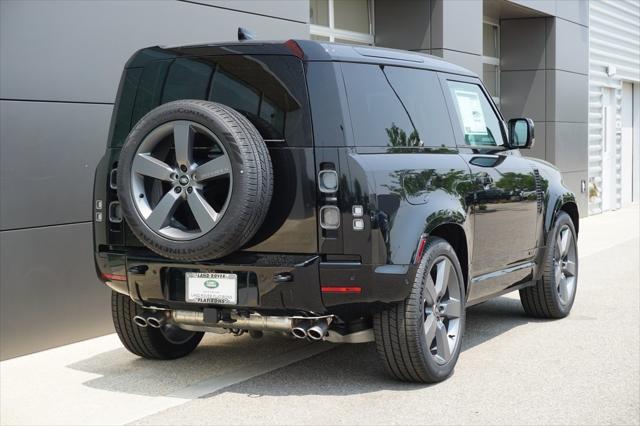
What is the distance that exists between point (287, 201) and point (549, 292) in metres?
3.22

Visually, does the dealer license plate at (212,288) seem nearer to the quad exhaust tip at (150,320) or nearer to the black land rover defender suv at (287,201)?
the black land rover defender suv at (287,201)

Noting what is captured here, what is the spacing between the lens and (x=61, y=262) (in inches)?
279

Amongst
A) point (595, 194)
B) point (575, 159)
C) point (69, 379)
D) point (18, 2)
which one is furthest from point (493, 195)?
point (595, 194)

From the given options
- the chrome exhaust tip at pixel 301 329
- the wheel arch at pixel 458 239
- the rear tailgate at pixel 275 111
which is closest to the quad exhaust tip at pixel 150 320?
the rear tailgate at pixel 275 111

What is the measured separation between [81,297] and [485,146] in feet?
10.6

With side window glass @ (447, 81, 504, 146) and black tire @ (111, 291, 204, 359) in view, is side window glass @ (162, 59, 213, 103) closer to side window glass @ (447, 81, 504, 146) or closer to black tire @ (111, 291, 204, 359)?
black tire @ (111, 291, 204, 359)

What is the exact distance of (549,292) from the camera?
25.2 ft

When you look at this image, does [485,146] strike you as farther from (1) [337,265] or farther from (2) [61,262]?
(2) [61,262]

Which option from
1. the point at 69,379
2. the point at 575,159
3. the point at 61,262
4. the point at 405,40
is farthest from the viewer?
the point at 575,159

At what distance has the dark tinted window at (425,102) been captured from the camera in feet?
19.7

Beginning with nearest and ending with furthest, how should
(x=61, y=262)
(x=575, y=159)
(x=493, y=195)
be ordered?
1. (x=493, y=195)
2. (x=61, y=262)
3. (x=575, y=159)

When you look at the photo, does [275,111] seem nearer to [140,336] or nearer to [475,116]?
[140,336]

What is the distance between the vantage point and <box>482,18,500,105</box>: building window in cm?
1669

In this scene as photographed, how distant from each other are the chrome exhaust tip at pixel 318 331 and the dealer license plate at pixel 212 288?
0.45 metres
